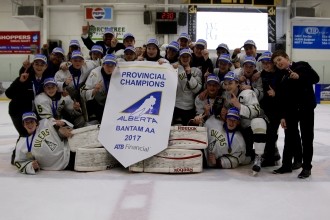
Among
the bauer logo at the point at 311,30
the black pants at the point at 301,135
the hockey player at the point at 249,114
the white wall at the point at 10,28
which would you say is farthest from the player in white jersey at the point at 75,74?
the bauer logo at the point at 311,30

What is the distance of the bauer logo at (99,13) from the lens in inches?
643

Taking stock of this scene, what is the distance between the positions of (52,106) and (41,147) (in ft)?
1.71

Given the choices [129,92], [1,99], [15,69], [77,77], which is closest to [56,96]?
[77,77]

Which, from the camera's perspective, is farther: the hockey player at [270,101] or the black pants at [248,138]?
the black pants at [248,138]

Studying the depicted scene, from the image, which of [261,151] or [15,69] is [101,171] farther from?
[15,69]

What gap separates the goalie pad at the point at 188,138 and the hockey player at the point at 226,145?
0.56ft

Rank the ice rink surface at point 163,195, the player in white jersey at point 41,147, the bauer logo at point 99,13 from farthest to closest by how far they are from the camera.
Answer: the bauer logo at point 99,13 → the player in white jersey at point 41,147 → the ice rink surface at point 163,195

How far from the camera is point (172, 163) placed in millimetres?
3818

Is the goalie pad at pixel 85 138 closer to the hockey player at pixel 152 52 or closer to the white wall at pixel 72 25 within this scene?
the hockey player at pixel 152 52

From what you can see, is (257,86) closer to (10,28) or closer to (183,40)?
(183,40)

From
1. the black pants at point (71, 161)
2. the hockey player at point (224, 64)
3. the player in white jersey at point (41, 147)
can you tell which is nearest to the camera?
the player in white jersey at point (41, 147)

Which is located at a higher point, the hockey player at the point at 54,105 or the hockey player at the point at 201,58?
the hockey player at the point at 201,58

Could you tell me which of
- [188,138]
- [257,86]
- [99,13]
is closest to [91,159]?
[188,138]

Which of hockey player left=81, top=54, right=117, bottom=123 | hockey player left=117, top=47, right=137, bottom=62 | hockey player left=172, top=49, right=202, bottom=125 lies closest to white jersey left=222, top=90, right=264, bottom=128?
hockey player left=172, top=49, right=202, bottom=125
